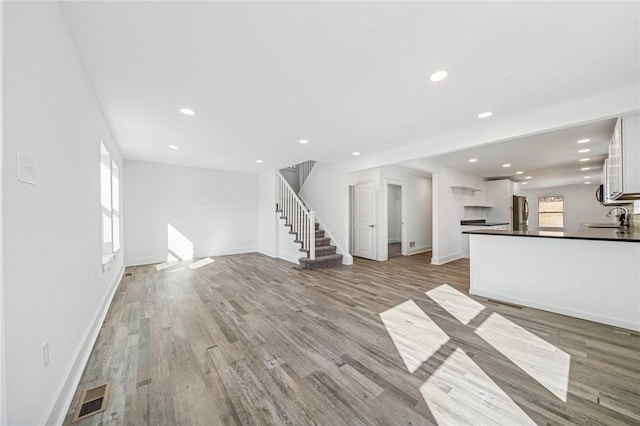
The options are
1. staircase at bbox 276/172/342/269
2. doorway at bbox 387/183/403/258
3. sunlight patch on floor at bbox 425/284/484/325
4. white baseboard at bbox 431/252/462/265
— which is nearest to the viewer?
sunlight patch on floor at bbox 425/284/484/325

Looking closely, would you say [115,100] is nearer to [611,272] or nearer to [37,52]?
[37,52]

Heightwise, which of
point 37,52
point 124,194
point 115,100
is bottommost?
point 124,194

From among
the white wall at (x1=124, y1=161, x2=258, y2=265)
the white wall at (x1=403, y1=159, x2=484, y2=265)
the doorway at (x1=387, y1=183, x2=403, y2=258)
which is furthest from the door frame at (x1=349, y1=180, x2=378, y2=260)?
the white wall at (x1=124, y1=161, x2=258, y2=265)

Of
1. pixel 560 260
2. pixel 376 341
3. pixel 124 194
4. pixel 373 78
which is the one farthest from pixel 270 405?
pixel 124 194

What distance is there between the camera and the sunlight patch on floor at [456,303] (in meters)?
2.89

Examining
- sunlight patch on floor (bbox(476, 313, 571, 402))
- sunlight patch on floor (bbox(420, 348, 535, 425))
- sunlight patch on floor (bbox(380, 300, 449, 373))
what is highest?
sunlight patch on floor (bbox(476, 313, 571, 402))

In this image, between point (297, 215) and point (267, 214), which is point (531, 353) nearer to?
point (297, 215)

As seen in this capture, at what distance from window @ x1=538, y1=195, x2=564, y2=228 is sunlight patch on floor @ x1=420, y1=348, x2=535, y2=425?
11777 mm

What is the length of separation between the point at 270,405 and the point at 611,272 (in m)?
3.84

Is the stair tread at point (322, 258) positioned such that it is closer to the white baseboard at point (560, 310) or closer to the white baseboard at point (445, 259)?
the white baseboard at point (445, 259)

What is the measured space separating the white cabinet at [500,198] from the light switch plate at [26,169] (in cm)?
1002

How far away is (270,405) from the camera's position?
153 centimetres

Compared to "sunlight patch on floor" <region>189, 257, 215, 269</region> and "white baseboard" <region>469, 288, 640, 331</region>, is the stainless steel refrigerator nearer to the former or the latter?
"white baseboard" <region>469, 288, 640, 331</region>

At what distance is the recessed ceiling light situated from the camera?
2106 mm
